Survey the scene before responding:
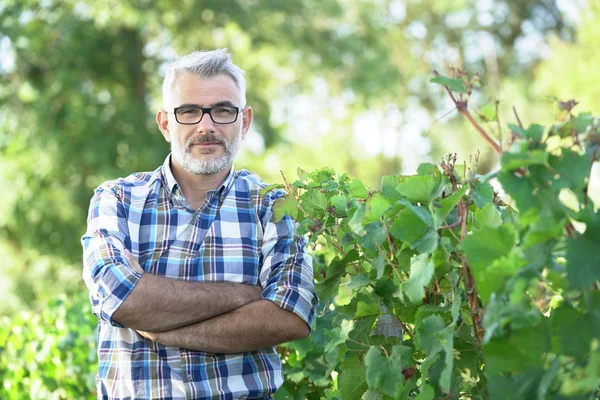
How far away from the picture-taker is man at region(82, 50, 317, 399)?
8.09 ft

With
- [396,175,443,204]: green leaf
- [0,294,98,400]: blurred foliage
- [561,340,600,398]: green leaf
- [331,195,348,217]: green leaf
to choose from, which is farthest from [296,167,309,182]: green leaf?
[0,294,98,400]: blurred foliage

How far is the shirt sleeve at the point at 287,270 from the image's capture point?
2529mm

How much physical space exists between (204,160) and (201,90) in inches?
10.0

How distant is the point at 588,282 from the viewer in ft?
4.06

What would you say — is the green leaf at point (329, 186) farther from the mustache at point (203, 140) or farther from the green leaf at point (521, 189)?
the green leaf at point (521, 189)

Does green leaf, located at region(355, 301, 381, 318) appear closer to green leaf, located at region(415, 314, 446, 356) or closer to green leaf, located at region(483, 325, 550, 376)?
green leaf, located at region(415, 314, 446, 356)

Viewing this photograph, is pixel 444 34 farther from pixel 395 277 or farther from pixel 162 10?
pixel 395 277

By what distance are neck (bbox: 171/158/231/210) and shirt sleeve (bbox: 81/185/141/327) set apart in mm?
235

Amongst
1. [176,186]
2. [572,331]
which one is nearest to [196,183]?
[176,186]

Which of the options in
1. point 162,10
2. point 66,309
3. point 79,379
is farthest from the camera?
point 162,10

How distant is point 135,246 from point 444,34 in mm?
27295

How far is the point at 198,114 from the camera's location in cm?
283

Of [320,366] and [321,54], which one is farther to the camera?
[321,54]

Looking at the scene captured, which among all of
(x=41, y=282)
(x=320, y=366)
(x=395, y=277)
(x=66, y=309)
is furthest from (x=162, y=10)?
(x=395, y=277)
